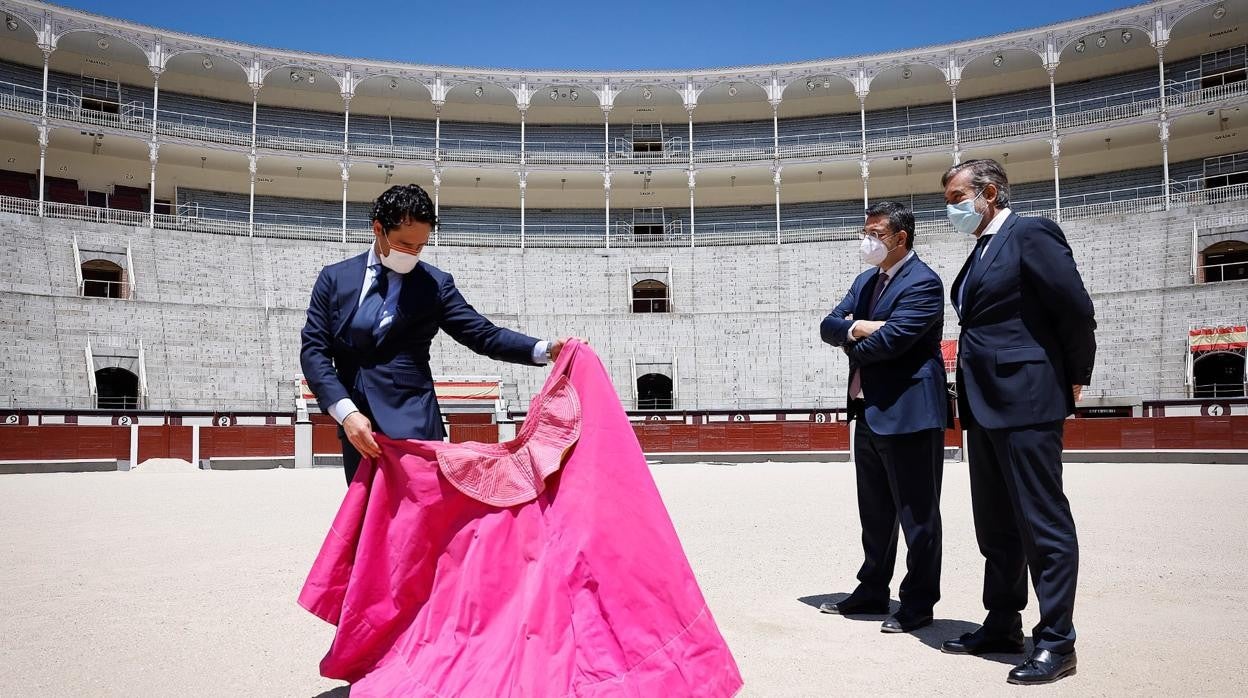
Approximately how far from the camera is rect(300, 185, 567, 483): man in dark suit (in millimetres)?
2771

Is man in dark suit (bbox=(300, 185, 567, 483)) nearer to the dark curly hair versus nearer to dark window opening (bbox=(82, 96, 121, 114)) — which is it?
the dark curly hair

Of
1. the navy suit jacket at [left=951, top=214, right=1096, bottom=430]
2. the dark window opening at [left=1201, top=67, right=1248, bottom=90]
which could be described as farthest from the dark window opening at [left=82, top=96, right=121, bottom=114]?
the dark window opening at [left=1201, top=67, right=1248, bottom=90]

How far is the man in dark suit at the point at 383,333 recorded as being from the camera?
2771 millimetres

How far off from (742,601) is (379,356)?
204 centimetres

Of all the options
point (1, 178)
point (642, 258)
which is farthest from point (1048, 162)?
point (1, 178)

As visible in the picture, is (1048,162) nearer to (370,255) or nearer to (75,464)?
(75,464)

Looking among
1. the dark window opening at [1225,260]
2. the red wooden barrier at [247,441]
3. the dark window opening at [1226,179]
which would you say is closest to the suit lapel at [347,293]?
the red wooden barrier at [247,441]

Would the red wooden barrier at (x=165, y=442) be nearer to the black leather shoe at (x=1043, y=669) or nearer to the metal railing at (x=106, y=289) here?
the metal railing at (x=106, y=289)

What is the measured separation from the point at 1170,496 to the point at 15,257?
942 inches

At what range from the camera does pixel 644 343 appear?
25047 millimetres

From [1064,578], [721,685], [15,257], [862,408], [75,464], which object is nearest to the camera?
[721,685]

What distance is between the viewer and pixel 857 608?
373 centimetres

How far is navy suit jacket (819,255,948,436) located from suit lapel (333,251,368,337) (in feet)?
5.80

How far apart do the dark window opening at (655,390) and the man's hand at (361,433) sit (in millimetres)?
22331
